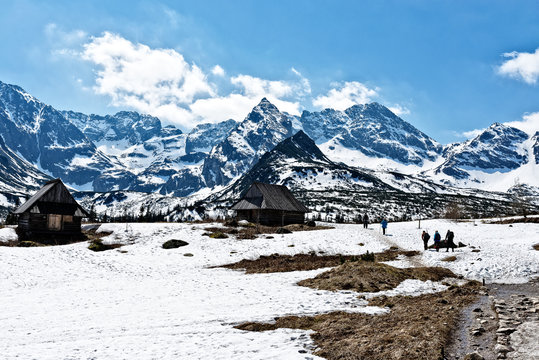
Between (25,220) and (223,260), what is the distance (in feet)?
117

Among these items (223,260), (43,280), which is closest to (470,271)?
(223,260)

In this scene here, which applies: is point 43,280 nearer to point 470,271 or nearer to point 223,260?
point 223,260

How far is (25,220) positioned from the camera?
53188 mm

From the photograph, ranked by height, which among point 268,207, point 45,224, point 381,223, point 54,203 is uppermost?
point 54,203

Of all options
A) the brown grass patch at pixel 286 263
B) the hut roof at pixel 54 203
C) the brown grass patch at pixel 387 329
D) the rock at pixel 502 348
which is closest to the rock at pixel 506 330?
the brown grass patch at pixel 387 329

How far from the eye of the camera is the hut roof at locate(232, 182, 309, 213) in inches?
2910

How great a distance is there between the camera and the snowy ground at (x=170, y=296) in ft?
37.4

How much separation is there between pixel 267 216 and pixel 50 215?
3793 cm

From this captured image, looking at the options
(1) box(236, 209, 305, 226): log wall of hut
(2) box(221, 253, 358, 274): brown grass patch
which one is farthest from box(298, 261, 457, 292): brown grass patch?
(1) box(236, 209, 305, 226): log wall of hut

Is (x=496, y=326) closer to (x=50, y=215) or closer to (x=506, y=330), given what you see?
(x=506, y=330)

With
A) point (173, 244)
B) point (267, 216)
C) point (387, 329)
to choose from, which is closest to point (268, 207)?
point (267, 216)

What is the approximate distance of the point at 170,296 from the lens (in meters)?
19.7

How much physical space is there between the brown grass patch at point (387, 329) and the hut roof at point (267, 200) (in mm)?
56360

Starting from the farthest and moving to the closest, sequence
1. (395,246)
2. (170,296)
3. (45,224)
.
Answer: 1. (45,224)
2. (395,246)
3. (170,296)
